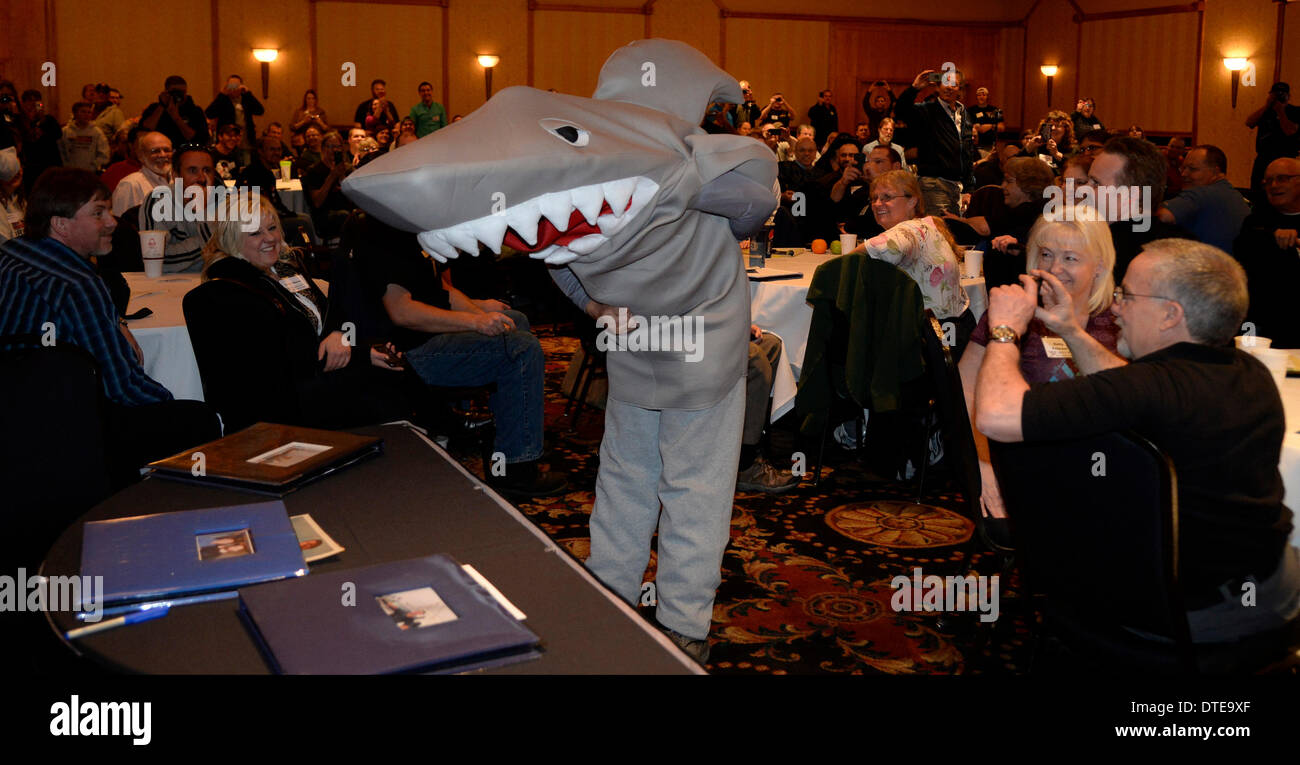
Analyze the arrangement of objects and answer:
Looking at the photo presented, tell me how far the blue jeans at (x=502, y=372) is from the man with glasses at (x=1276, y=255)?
2.97 metres

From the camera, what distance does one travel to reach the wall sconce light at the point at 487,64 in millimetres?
14695

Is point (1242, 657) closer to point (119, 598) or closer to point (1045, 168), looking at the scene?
point (119, 598)

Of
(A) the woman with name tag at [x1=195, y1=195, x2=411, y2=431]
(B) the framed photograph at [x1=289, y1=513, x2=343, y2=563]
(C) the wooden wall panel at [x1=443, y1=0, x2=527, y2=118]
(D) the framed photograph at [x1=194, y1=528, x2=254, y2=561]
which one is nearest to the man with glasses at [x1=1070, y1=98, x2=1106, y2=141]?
(C) the wooden wall panel at [x1=443, y1=0, x2=527, y2=118]

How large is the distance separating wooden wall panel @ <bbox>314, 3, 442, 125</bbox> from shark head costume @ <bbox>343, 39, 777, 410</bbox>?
13.1 m

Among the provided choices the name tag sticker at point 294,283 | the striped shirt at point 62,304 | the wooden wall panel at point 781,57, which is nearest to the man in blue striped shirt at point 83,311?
the striped shirt at point 62,304

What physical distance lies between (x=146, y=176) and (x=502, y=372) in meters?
3.32

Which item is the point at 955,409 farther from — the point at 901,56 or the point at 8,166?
the point at 901,56

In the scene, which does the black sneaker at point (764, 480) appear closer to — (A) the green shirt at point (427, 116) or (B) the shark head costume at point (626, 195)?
(B) the shark head costume at point (626, 195)

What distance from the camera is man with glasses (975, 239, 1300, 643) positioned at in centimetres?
184

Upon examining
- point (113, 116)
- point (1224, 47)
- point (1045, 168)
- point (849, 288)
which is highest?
point (1224, 47)

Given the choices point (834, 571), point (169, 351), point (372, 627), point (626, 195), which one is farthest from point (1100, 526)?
point (169, 351)
